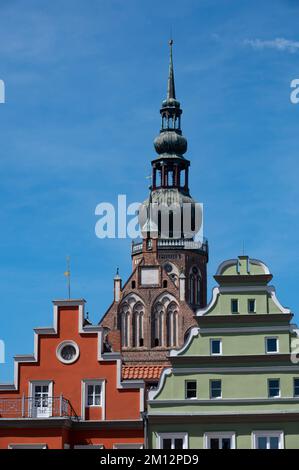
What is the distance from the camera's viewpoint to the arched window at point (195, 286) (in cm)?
11623

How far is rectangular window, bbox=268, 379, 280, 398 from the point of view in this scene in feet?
155

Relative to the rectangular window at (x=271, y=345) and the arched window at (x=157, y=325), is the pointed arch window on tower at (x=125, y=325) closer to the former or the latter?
the arched window at (x=157, y=325)

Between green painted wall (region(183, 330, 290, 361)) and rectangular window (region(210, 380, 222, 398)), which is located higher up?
green painted wall (region(183, 330, 290, 361))

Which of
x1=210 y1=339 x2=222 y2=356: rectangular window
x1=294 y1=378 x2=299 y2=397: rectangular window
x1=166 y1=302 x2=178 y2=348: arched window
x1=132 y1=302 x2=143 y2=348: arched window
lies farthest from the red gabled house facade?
x1=132 y1=302 x2=143 y2=348: arched window

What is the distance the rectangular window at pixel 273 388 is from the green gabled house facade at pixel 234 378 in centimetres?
4

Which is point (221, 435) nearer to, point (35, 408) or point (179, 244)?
point (35, 408)

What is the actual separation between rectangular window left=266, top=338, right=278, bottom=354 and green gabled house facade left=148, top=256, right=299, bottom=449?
0.04m

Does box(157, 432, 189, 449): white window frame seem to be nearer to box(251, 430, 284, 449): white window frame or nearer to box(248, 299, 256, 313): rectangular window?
box(251, 430, 284, 449): white window frame

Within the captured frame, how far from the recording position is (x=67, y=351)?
4841 centimetres

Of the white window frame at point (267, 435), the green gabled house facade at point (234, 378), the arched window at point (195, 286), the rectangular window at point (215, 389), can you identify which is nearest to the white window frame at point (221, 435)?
the green gabled house facade at point (234, 378)

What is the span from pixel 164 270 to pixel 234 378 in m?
66.8

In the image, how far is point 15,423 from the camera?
4662 centimetres
